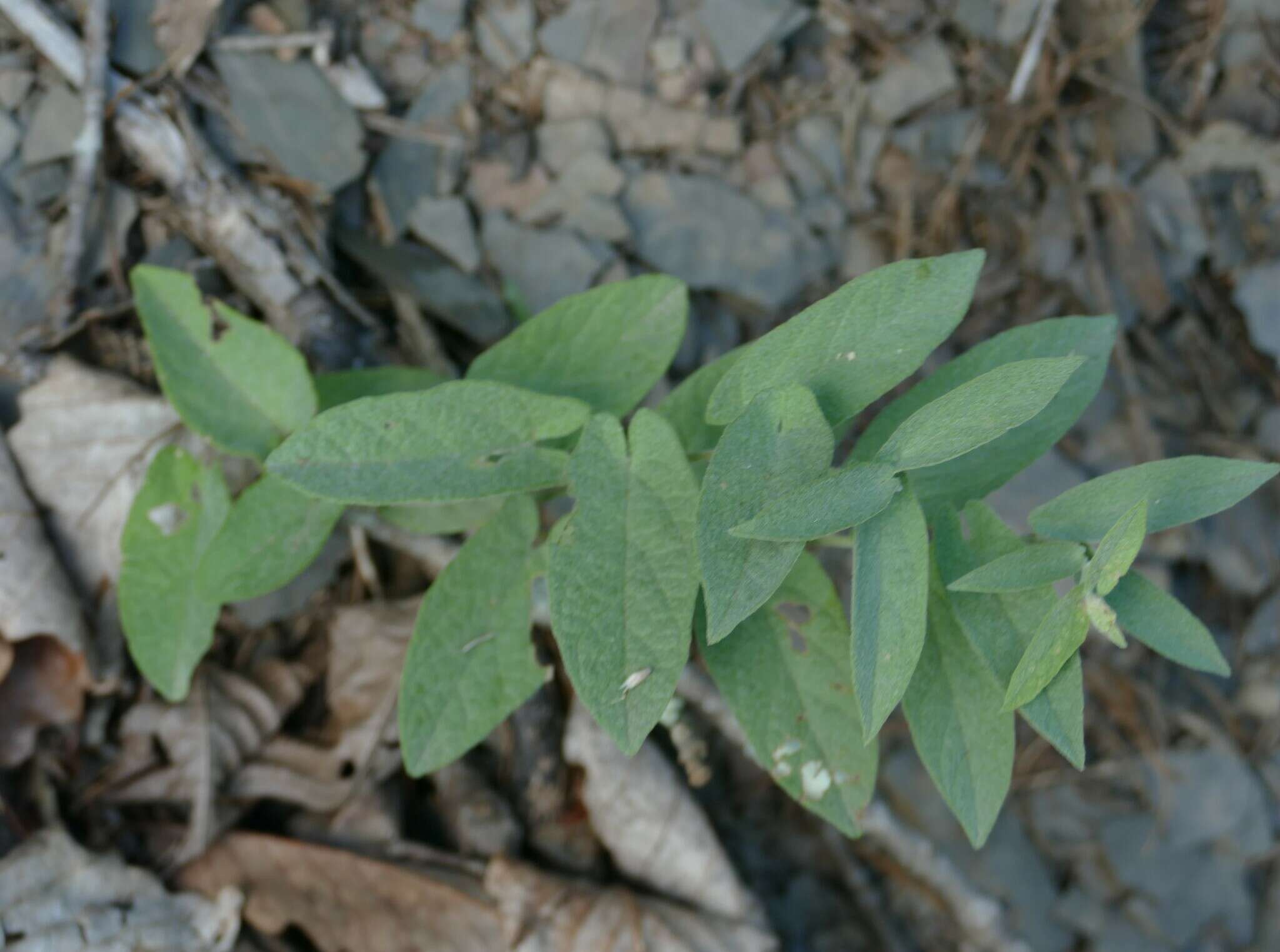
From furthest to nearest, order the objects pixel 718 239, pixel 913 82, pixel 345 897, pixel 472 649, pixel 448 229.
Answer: pixel 913 82
pixel 718 239
pixel 448 229
pixel 345 897
pixel 472 649

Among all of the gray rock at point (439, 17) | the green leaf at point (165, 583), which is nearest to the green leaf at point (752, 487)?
the green leaf at point (165, 583)

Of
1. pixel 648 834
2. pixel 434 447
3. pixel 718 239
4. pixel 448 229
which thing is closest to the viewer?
pixel 434 447

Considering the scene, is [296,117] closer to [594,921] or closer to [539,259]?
[539,259]

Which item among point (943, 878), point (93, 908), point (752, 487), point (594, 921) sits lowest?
point (943, 878)

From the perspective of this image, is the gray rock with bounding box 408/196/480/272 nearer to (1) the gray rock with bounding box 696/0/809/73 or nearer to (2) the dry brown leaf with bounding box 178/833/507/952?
(1) the gray rock with bounding box 696/0/809/73

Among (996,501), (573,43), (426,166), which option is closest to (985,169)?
(996,501)

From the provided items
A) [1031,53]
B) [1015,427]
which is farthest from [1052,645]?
[1031,53]

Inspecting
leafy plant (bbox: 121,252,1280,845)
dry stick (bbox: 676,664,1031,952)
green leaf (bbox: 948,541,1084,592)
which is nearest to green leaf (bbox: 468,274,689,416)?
leafy plant (bbox: 121,252,1280,845)

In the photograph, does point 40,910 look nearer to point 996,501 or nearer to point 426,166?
point 426,166
